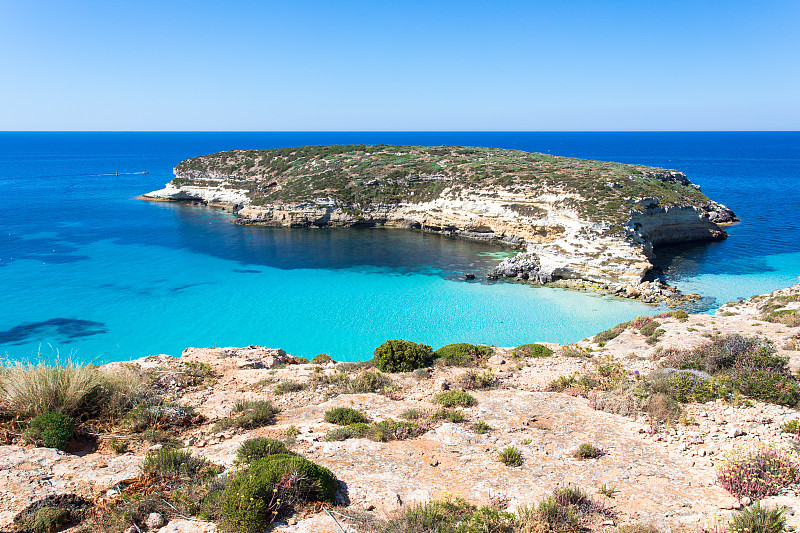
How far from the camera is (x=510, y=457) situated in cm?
930

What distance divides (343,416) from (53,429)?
20.1 feet

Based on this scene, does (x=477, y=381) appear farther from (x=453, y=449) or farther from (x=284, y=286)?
(x=284, y=286)

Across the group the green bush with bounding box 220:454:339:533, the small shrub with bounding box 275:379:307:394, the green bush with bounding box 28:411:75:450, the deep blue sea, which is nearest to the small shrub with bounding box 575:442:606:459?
the green bush with bounding box 220:454:339:533

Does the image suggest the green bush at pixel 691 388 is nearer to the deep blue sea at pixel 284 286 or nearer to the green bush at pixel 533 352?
the green bush at pixel 533 352

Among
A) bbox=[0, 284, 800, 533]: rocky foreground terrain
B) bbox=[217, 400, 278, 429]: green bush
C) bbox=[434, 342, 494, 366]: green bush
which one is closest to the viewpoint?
bbox=[0, 284, 800, 533]: rocky foreground terrain

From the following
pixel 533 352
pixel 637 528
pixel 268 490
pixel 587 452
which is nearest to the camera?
pixel 637 528

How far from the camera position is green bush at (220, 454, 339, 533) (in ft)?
22.7

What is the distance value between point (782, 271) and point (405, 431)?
139 ft

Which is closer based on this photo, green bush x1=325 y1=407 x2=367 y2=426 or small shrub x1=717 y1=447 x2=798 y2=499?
small shrub x1=717 y1=447 x2=798 y2=499

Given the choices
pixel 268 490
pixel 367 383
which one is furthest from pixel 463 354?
pixel 268 490

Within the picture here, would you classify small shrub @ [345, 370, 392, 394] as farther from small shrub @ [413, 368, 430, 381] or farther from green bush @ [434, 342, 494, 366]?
green bush @ [434, 342, 494, 366]

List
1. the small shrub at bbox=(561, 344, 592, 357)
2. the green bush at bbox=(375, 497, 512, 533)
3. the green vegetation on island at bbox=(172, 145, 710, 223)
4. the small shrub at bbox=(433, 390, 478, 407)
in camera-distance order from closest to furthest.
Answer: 1. the green bush at bbox=(375, 497, 512, 533)
2. the small shrub at bbox=(433, 390, 478, 407)
3. the small shrub at bbox=(561, 344, 592, 357)
4. the green vegetation on island at bbox=(172, 145, 710, 223)

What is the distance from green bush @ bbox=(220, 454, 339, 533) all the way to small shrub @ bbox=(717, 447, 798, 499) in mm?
7293

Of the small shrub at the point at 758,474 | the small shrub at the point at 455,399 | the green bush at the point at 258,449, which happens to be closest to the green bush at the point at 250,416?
the green bush at the point at 258,449
